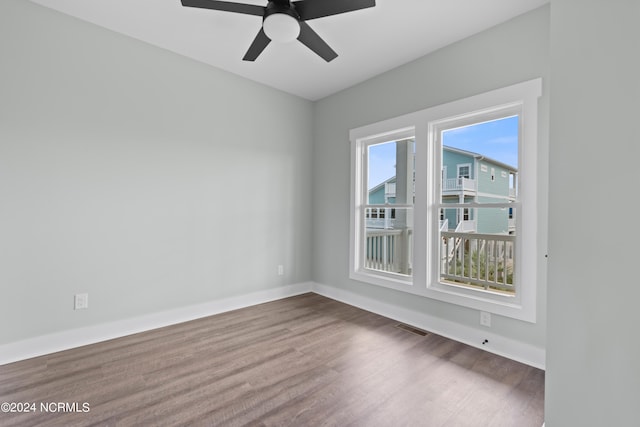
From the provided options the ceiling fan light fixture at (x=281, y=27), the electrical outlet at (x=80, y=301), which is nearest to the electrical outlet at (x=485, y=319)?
the ceiling fan light fixture at (x=281, y=27)

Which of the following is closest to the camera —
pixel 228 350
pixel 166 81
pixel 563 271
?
pixel 563 271

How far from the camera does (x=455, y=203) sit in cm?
286

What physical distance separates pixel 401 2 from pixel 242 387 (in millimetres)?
3103

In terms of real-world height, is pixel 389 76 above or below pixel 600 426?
above

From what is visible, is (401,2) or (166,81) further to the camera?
(166,81)

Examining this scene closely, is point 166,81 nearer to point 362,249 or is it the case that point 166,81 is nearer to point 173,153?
point 173,153

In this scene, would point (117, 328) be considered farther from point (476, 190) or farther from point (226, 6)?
point (476, 190)

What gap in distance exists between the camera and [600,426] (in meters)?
0.97

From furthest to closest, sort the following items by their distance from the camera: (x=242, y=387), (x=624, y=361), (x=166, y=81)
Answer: (x=166, y=81)
(x=242, y=387)
(x=624, y=361)

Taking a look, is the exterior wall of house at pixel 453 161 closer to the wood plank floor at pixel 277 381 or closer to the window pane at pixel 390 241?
the window pane at pixel 390 241

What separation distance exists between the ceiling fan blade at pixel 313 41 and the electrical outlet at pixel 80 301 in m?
2.87

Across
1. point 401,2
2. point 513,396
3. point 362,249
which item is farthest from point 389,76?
point 513,396

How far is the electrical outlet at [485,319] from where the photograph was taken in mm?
2531

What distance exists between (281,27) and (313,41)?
14.0 inches
